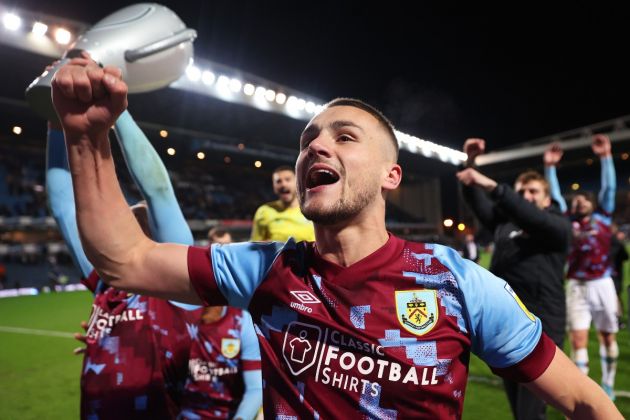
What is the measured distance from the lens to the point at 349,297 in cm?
128

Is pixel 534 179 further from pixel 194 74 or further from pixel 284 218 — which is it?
pixel 194 74

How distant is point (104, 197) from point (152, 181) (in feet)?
1.14

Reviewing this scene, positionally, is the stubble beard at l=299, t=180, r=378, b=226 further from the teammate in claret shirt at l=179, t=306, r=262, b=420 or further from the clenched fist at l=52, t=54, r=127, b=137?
the teammate in claret shirt at l=179, t=306, r=262, b=420

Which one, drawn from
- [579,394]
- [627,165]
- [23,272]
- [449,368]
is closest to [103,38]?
[449,368]

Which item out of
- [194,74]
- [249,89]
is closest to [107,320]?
[194,74]

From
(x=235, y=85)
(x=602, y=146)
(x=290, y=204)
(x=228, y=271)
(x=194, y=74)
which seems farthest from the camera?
(x=235, y=85)

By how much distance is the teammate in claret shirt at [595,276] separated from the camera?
4531 mm

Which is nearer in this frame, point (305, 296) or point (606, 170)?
point (305, 296)

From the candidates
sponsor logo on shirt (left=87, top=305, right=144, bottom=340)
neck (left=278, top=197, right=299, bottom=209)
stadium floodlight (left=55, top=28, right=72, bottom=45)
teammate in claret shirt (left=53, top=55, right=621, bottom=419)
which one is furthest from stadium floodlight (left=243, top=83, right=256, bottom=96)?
teammate in claret shirt (left=53, top=55, right=621, bottom=419)

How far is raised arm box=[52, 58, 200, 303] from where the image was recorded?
38.7 inches

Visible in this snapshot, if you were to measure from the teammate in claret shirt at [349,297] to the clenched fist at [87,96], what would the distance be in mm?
20

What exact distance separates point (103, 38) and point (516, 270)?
8.33 ft

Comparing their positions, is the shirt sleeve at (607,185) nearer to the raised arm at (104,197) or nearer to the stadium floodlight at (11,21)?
the raised arm at (104,197)

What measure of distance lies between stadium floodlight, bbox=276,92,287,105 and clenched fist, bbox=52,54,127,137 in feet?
67.8
